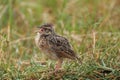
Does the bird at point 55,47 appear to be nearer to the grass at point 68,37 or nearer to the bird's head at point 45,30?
the bird's head at point 45,30

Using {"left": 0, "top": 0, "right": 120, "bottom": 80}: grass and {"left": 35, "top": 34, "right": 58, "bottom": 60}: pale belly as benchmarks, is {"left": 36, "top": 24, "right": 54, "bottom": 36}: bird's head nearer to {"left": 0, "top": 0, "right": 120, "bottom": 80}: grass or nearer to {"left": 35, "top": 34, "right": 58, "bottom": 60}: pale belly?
{"left": 35, "top": 34, "right": 58, "bottom": 60}: pale belly

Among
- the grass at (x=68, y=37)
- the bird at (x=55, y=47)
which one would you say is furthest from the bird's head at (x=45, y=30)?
the grass at (x=68, y=37)

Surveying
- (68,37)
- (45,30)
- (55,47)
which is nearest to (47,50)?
(55,47)

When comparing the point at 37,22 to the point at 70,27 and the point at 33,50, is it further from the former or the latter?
the point at 33,50

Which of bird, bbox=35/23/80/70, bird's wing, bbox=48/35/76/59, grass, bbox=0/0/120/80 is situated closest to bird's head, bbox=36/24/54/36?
bird, bbox=35/23/80/70

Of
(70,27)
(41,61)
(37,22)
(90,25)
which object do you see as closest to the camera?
(41,61)

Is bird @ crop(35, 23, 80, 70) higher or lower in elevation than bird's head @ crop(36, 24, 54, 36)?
lower

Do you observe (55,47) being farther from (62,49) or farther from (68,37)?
(68,37)

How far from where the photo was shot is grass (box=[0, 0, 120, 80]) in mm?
7871

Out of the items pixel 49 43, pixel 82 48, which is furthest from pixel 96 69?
pixel 82 48

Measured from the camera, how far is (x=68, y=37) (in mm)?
9961

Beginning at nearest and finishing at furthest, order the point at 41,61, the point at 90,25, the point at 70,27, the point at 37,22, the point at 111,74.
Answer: the point at 111,74, the point at 41,61, the point at 90,25, the point at 70,27, the point at 37,22

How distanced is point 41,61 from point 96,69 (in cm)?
123

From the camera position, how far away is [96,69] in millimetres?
7852
